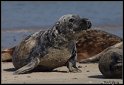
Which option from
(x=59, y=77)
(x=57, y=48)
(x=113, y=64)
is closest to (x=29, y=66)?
(x=57, y=48)

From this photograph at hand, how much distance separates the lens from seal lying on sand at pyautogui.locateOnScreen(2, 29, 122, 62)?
14.3 metres

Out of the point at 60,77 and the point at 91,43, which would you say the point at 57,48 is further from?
the point at 91,43

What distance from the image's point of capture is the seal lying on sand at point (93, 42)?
14.3 m

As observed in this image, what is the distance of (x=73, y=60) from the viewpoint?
39.6 ft

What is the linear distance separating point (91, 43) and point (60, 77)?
3.71m

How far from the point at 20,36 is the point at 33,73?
7825mm

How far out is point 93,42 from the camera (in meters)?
14.4

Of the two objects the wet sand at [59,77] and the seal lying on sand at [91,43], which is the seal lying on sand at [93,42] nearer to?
the seal lying on sand at [91,43]

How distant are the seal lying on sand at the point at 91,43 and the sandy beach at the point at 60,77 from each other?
1330 mm

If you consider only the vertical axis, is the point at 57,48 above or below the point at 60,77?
above

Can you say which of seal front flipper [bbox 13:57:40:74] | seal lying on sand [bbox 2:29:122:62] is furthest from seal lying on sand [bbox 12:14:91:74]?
seal lying on sand [bbox 2:29:122:62]

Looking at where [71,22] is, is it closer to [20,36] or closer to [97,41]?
[97,41]

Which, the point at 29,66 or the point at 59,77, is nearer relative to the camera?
the point at 59,77

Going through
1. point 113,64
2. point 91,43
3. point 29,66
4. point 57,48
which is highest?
point 113,64
